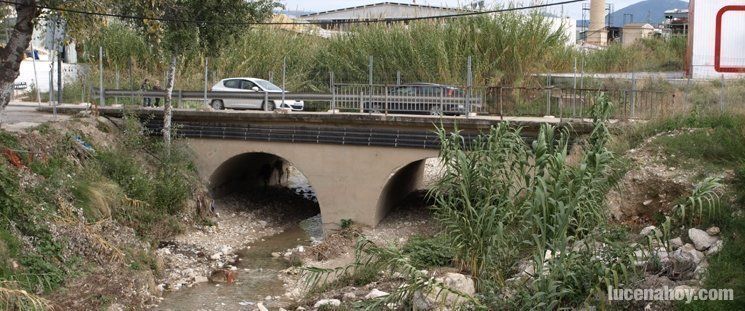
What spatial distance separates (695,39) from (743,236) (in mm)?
16531

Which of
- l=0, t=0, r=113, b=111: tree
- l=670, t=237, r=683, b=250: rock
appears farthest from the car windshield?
l=670, t=237, r=683, b=250: rock

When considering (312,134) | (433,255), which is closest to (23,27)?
(312,134)

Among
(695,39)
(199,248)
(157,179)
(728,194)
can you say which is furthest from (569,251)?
(695,39)

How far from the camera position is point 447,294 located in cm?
1370

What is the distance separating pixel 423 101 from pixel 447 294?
1241 cm

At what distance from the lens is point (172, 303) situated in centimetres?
1909

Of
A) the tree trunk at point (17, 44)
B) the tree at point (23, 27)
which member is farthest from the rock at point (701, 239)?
the tree trunk at point (17, 44)

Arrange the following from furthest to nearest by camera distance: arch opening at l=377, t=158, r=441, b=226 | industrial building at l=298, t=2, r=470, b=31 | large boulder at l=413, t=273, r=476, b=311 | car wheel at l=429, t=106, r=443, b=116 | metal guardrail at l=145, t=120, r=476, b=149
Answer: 1. industrial building at l=298, t=2, r=470, b=31
2. arch opening at l=377, t=158, r=441, b=226
3. car wheel at l=429, t=106, r=443, b=116
4. metal guardrail at l=145, t=120, r=476, b=149
5. large boulder at l=413, t=273, r=476, b=311

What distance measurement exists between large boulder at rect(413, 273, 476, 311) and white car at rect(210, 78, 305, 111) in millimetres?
16210

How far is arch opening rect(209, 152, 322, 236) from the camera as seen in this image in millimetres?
27922

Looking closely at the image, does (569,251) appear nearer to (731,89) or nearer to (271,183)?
(731,89)

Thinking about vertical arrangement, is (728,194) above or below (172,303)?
above

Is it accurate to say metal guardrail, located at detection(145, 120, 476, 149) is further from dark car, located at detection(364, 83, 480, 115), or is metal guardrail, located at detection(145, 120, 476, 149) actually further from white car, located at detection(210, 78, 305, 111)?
white car, located at detection(210, 78, 305, 111)

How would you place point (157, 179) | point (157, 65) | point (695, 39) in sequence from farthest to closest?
point (157, 65)
point (695, 39)
point (157, 179)
